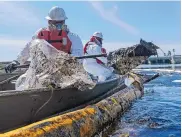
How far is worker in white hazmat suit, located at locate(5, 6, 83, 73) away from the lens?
26.4 feet

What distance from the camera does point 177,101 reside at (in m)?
12.3

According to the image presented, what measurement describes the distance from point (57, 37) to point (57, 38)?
0.08ft

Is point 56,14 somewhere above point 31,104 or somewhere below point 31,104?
above

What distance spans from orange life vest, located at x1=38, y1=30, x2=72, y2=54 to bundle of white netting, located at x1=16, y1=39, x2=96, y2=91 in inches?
46.0

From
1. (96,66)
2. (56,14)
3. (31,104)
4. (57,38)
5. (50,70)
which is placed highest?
(56,14)

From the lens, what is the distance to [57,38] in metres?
8.06

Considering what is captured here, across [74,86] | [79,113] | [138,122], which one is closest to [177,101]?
[138,122]

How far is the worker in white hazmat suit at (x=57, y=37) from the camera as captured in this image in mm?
8055

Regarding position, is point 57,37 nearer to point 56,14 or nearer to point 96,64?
point 56,14

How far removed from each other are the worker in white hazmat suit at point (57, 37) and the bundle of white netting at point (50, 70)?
1199mm

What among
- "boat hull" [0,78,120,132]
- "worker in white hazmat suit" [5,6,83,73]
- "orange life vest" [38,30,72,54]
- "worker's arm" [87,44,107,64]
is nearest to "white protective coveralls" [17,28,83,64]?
"worker in white hazmat suit" [5,6,83,73]

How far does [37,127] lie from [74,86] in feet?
7.93

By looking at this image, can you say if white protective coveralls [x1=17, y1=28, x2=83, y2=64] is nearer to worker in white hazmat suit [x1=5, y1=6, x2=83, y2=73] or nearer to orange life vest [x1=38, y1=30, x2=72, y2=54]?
worker in white hazmat suit [x1=5, y1=6, x2=83, y2=73]

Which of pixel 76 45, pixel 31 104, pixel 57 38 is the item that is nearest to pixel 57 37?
pixel 57 38
